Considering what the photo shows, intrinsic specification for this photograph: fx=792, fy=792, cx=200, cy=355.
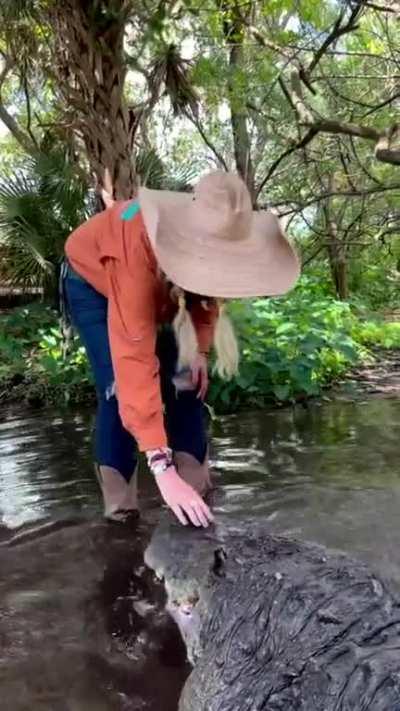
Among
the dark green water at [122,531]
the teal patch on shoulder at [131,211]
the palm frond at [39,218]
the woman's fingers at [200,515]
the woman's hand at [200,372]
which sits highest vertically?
the palm frond at [39,218]

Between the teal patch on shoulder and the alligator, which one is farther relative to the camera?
the teal patch on shoulder

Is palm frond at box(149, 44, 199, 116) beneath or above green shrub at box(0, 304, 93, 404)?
above

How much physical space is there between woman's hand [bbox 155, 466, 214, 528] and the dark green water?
17.9 inches

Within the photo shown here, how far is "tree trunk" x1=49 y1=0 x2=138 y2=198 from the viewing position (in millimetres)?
6168

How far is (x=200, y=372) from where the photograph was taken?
10.3 ft

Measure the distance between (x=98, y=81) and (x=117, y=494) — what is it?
13.3 feet

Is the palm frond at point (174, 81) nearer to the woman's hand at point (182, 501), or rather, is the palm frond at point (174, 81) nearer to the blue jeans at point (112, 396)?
the blue jeans at point (112, 396)

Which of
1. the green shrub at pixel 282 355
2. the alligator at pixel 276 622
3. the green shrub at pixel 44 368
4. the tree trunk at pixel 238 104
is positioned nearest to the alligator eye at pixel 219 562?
the alligator at pixel 276 622

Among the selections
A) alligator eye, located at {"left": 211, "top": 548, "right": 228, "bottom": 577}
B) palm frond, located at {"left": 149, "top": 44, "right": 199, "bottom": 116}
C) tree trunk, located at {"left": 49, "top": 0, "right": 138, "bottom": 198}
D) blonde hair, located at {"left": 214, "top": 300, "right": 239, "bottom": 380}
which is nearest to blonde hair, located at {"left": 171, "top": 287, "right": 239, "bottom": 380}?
blonde hair, located at {"left": 214, "top": 300, "right": 239, "bottom": 380}

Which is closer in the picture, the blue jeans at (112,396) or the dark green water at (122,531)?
the dark green water at (122,531)

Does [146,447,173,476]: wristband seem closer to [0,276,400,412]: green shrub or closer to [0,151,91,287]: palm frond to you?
[0,276,400,412]: green shrub

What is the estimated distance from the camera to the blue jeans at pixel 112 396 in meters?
3.16

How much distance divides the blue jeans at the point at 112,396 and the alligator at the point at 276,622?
828 mm

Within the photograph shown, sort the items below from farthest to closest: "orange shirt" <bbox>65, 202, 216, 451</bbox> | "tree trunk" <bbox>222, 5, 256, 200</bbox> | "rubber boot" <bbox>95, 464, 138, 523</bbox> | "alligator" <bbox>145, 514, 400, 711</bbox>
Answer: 1. "tree trunk" <bbox>222, 5, 256, 200</bbox>
2. "rubber boot" <bbox>95, 464, 138, 523</bbox>
3. "orange shirt" <bbox>65, 202, 216, 451</bbox>
4. "alligator" <bbox>145, 514, 400, 711</bbox>
